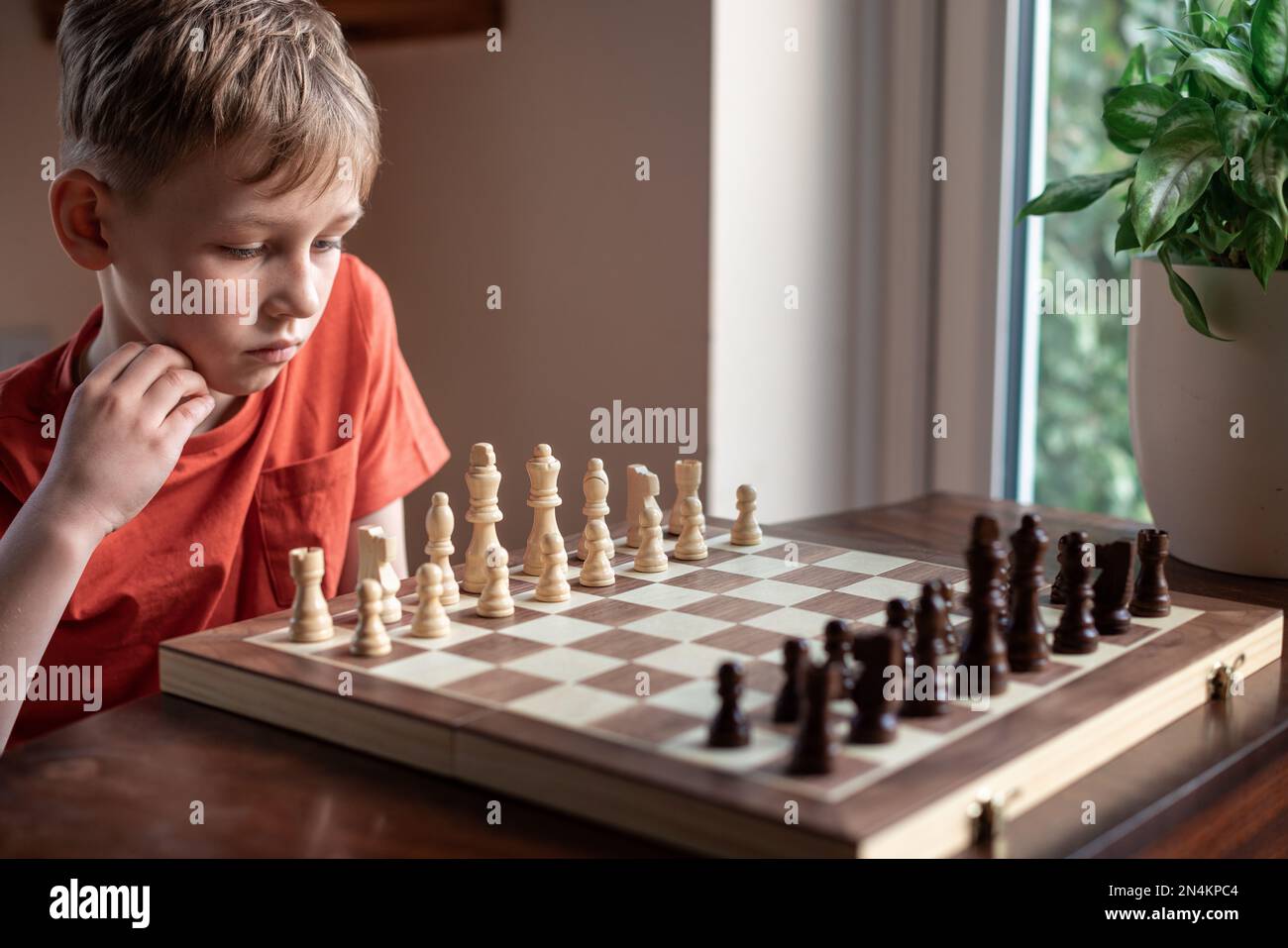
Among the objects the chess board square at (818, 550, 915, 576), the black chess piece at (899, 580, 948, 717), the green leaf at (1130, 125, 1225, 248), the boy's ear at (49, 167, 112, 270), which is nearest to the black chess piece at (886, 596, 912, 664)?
the black chess piece at (899, 580, 948, 717)

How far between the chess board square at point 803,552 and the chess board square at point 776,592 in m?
0.09

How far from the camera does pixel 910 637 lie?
3.24ft

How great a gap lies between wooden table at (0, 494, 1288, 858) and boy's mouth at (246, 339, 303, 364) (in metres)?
0.40

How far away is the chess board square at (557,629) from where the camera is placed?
1.03 metres

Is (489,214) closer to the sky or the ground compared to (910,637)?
closer to the sky

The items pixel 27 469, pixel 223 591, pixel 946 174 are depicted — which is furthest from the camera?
pixel 946 174

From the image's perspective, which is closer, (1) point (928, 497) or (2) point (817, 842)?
(2) point (817, 842)

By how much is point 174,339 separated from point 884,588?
0.72 metres

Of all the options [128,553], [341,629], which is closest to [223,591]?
[128,553]

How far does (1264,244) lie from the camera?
131 cm

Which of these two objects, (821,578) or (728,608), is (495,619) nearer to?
(728,608)

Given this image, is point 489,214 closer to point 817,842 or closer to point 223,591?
point 223,591

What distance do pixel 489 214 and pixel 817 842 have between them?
69.0 inches
